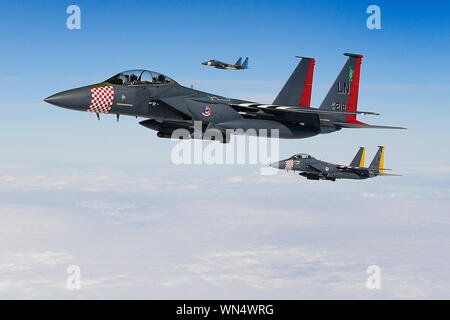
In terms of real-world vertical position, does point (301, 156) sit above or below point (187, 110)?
below

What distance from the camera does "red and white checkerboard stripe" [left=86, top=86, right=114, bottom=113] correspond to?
2077cm

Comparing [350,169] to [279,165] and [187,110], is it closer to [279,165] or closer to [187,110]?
[279,165]

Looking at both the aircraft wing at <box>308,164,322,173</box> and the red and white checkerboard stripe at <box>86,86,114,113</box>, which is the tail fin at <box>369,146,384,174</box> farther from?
the red and white checkerboard stripe at <box>86,86,114,113</box>

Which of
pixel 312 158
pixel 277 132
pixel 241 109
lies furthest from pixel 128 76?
pixel 312 158

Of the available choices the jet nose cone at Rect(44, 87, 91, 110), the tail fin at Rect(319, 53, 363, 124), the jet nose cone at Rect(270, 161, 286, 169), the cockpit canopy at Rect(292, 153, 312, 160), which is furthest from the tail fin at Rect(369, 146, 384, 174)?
the jet nose cone at Rect(44, 87, 91, 110)

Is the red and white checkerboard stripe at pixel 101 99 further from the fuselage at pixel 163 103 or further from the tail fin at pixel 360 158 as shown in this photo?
the tail fin at pixel 360 158

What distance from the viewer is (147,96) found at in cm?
2178

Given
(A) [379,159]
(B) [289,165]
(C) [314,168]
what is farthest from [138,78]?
(A) [379,159]

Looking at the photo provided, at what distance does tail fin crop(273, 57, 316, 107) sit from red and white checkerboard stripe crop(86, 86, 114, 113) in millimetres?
9756

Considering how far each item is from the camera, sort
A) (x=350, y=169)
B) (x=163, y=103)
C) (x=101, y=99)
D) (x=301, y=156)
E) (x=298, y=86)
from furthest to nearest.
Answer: (x=350, y=169) < (x=301, y=156) < (x=298, y=86) < (x=163, y=103) < (x=101, y=99)

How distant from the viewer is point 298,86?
26.7m

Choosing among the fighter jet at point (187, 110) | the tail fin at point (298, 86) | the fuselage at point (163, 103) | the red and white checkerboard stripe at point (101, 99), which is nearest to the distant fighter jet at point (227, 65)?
the tail fin at point (298, 86)

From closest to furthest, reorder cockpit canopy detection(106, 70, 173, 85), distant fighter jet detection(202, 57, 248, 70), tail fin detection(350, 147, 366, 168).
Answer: cockpit canopy detection(106, 70, 173, 85) < tail fin detection(350, 147, 366, 168) < distant fighter jet detection(202, 57, 248, 70)

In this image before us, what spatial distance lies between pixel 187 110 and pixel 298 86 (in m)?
7.56
